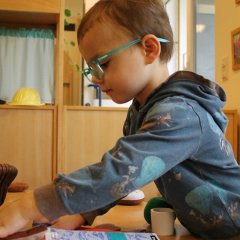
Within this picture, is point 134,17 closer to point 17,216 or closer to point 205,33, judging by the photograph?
point 17,216

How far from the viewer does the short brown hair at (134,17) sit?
0.75m

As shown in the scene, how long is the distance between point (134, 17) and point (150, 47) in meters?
0.07

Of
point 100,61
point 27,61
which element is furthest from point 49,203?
point 27,61

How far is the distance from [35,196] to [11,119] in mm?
1372

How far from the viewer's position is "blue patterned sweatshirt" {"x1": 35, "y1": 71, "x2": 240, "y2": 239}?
55 centimetres

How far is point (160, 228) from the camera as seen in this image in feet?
2.29

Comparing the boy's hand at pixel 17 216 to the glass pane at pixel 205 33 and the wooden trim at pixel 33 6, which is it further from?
the glass pane at pixel 205 33

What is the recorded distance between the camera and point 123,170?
21.9 inches

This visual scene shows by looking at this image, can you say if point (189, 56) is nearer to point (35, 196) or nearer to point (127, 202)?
point (127, 202)

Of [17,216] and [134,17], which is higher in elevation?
[134,17]

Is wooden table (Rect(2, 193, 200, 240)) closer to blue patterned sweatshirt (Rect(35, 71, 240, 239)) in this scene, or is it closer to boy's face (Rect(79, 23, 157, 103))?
blue patterned sweatshirt (Rect(35, 71, 240, 239))

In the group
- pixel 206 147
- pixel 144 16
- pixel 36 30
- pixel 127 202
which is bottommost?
pixel 127 202

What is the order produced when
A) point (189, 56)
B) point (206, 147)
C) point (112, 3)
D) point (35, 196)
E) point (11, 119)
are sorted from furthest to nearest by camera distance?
1. point (189, 56)
2. point (11, 119)
3. point (112, 3)
4. point (206, 147)
5. point (35, 196)

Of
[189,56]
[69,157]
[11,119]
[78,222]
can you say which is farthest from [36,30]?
[78,222]
